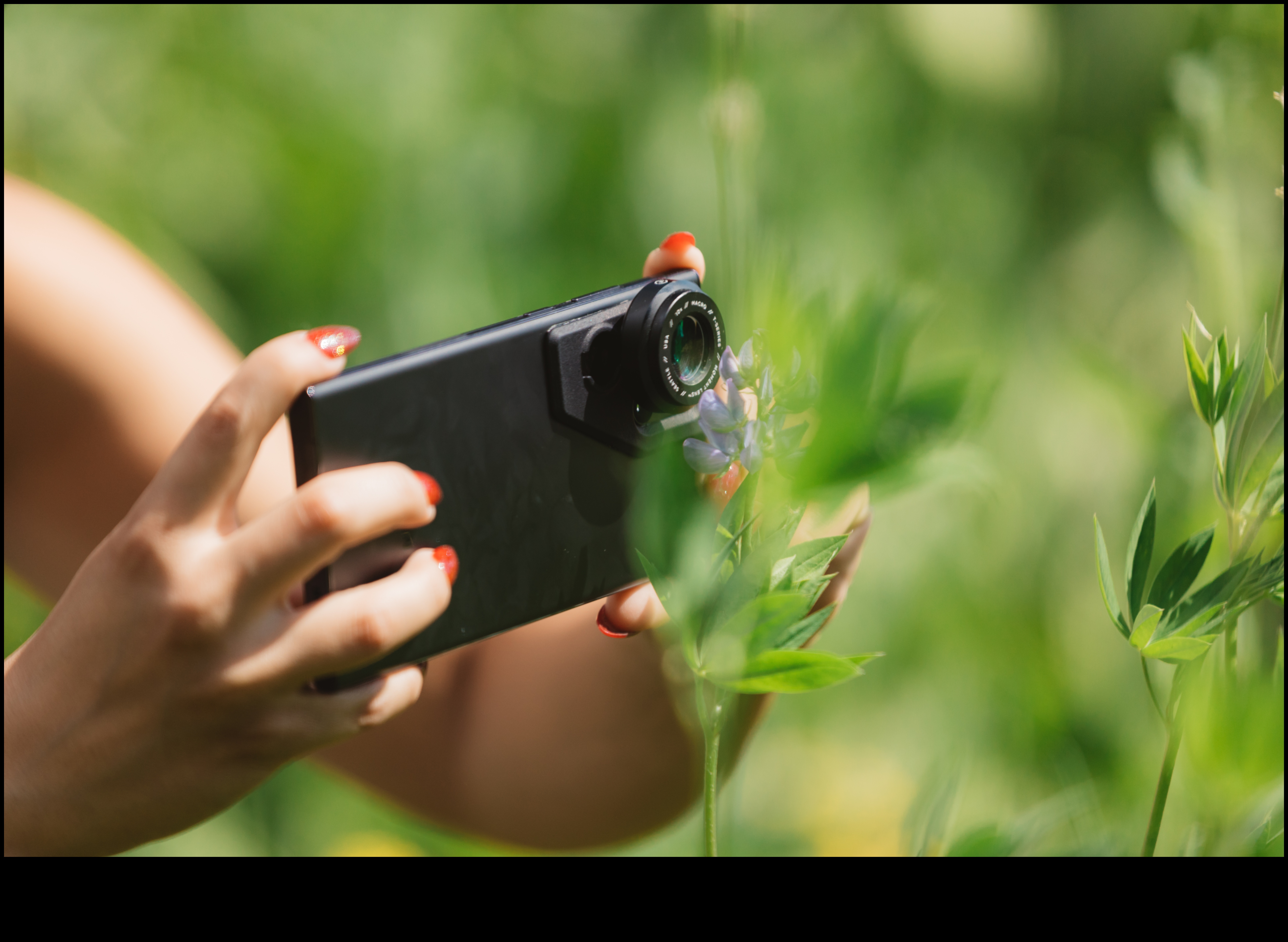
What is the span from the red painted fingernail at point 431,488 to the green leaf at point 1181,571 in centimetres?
10

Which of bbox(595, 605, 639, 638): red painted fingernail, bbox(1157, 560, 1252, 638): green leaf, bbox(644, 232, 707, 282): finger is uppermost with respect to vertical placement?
bbox(644, 232, 707, 282): finger

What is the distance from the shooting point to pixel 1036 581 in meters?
0.30

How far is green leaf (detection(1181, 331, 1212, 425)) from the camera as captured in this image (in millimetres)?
142

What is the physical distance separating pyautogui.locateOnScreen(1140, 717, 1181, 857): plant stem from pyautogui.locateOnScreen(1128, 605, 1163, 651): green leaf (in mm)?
14

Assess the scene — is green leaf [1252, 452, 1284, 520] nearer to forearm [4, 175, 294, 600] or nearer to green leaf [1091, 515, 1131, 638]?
green leaf [1091, 515, 1131, 638]

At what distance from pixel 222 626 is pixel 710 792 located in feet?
0.23

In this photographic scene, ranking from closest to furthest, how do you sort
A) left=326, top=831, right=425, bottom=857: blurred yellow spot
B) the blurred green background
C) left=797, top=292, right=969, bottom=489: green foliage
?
left=797, top=292, right=969, bottom=489: green foliage → the blurred green background → left=326, top=831, right=425, bottom=857: blurred yellow spot

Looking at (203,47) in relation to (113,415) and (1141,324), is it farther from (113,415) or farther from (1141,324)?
(1141,324)

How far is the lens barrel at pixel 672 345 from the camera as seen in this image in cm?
15

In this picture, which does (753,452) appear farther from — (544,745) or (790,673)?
(544,745)

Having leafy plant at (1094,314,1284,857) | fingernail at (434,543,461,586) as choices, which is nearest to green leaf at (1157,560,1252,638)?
leafy plant at (1094,314,1284,857)

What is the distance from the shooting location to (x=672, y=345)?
5.8 inches

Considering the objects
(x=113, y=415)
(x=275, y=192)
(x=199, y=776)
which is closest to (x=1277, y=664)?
(x=199, y=776)

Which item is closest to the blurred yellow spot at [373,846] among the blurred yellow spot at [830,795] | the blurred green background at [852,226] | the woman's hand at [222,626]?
the blurred green background at [852,226]
